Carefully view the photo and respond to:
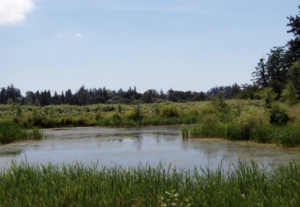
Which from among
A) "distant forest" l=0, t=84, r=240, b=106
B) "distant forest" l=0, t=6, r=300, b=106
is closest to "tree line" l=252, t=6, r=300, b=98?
"distant forest" l=0, t=6, r=300, b=106

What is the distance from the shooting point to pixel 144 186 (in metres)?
5.38

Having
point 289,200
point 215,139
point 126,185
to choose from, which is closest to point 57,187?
point 126,185

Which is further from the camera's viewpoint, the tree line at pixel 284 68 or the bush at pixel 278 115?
the tree line at pixel 284 68

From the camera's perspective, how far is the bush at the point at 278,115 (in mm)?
15211

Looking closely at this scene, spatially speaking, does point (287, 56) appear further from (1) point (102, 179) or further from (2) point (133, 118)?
(1) point (102, 179)

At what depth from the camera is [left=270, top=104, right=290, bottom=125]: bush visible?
1521 centimetres

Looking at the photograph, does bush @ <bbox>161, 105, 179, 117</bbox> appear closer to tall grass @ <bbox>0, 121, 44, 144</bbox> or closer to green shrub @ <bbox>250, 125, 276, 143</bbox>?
tall grass @ <bbox>0, 121, 44, 144</bbox>

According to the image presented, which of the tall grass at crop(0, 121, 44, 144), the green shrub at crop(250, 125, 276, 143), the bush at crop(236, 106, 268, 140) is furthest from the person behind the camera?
the tall grass at crop(0, 121, 44, 144)

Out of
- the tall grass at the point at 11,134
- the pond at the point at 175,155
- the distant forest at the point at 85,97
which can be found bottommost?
the pond at the point at 175,155

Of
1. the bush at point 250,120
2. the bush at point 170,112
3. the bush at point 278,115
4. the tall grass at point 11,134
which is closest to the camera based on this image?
the bush at point 250,120

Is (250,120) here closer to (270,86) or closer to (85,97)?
(270,86)

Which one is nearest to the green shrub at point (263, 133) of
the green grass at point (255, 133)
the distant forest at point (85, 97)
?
the green grass at point (255, 133)

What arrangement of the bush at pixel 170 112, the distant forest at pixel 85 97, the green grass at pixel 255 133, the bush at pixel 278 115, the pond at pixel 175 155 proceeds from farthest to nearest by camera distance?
the distant forest at pixel 85 97
the bush at pixel 170 112
the bush at pixel 278 115
the green grass at pixel 255 133
the pond at pixel 175 155

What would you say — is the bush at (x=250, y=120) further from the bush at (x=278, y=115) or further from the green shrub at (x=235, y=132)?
the bush at (x=278, y=115)
